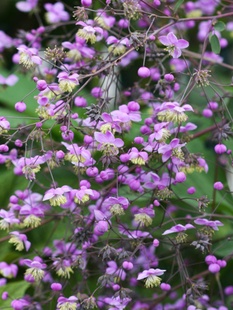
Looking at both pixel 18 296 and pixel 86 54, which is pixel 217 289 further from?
pixel 86 54

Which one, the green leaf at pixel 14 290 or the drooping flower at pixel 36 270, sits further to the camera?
the green leaf at pixel 14 290

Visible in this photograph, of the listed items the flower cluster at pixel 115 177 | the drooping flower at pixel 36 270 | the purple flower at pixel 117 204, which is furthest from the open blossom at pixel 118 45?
the drooping flower at pixel 36 270

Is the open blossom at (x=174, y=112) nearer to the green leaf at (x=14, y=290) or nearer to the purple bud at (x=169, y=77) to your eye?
the purple bud at (x=169, y=77)

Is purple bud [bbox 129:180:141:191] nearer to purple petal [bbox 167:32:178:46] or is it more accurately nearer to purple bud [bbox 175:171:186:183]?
purple bud [bbox 175:171:186:183]

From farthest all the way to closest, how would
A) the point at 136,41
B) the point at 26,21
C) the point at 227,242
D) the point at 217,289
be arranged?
the point at 26,21 < the point at 217,289 < the point at 227,242 < the point at 136,41

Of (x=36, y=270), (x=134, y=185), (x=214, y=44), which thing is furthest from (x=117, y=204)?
(x=214, y=44)

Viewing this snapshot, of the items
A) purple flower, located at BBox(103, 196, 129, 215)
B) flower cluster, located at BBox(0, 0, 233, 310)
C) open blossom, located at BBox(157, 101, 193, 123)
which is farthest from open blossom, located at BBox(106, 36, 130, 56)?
purple flower, located at BBox(103, 196, 129, 215)

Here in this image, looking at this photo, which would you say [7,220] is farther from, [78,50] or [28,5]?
[28,5]

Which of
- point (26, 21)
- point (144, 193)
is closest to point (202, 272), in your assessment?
point (144, 193)
